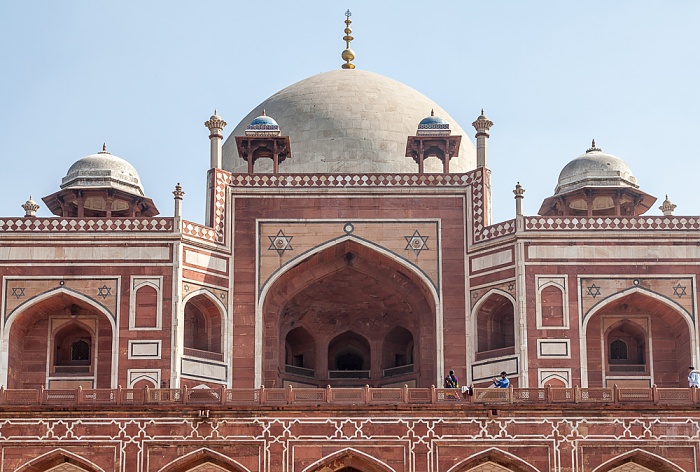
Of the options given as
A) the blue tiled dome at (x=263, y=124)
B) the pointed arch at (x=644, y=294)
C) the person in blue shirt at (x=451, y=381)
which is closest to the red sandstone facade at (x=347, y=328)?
the pointed arch at (x=644, y=294)

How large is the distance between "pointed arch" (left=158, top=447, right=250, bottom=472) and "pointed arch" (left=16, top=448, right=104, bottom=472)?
1.09 meters

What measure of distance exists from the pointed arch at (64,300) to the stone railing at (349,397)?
2.04 meters

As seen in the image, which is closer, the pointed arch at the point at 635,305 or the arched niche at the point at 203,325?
the pointed arch at the point at 635,305

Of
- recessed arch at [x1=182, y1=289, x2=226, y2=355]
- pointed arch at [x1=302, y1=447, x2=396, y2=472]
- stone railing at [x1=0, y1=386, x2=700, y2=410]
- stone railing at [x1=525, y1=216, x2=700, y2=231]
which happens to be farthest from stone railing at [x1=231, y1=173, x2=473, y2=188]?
pointed arch at [x1=302, y1=447, x2=396, y2=472]

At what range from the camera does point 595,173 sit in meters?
31.1

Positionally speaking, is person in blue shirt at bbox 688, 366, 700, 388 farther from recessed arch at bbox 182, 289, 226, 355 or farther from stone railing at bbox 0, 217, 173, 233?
stone railing at bbox 0, 217, 173, 233

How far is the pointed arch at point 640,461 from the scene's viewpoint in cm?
2617

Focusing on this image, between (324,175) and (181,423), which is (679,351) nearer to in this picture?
(324,175)

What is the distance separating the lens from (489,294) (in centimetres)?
2939

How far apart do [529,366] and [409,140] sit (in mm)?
5294

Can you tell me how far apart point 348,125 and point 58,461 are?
1012 cm

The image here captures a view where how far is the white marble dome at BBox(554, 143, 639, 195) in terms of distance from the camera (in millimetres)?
31016

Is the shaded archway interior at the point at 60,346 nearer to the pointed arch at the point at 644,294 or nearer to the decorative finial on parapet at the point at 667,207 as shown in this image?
the pointed arch at the point at 644,294

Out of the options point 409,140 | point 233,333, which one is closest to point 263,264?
point 233,333
